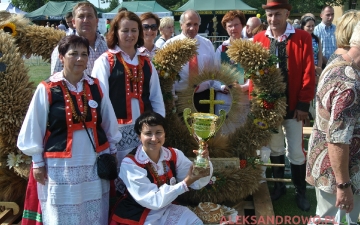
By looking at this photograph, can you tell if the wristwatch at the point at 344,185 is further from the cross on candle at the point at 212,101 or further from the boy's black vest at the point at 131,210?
the cross on candle at the point at 212,101

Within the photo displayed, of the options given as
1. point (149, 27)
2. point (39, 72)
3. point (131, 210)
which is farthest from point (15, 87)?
point (39, 72)

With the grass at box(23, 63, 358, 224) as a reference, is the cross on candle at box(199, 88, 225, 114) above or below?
above

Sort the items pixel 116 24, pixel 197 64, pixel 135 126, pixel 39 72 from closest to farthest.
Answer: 1. pixel 135 126
2. pixel 116 24
3. pixel 197 64
4. pixel 39 72

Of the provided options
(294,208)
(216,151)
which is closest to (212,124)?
(216,151)

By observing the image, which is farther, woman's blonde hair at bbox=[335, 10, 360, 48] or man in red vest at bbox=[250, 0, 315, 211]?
man in red vest at bbox=[250, 0, 315, 211]

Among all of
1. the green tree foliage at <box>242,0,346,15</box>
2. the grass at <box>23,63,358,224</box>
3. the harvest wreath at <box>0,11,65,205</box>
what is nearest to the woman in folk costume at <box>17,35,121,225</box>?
the harvest wreath at <box>0,11,65,205</box>

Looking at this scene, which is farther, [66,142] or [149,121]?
[149,121]

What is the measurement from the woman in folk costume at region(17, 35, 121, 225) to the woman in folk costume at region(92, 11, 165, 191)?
382 mm

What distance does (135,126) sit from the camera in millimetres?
2816

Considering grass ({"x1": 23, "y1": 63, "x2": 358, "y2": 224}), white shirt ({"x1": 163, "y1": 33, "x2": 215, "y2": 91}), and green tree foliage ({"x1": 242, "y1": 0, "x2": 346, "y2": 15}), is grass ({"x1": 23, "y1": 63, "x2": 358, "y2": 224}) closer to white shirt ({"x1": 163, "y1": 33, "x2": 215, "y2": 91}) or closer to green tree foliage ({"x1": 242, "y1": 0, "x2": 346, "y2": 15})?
white shirt ({"x1": 163, "y1": 33, "x2": 215, "y2": 91})

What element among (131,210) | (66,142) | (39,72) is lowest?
(131,210)

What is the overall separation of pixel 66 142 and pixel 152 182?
638 millimetres

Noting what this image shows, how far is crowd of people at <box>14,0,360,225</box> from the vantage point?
2172 mm

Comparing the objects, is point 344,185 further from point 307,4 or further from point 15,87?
point 307,4
